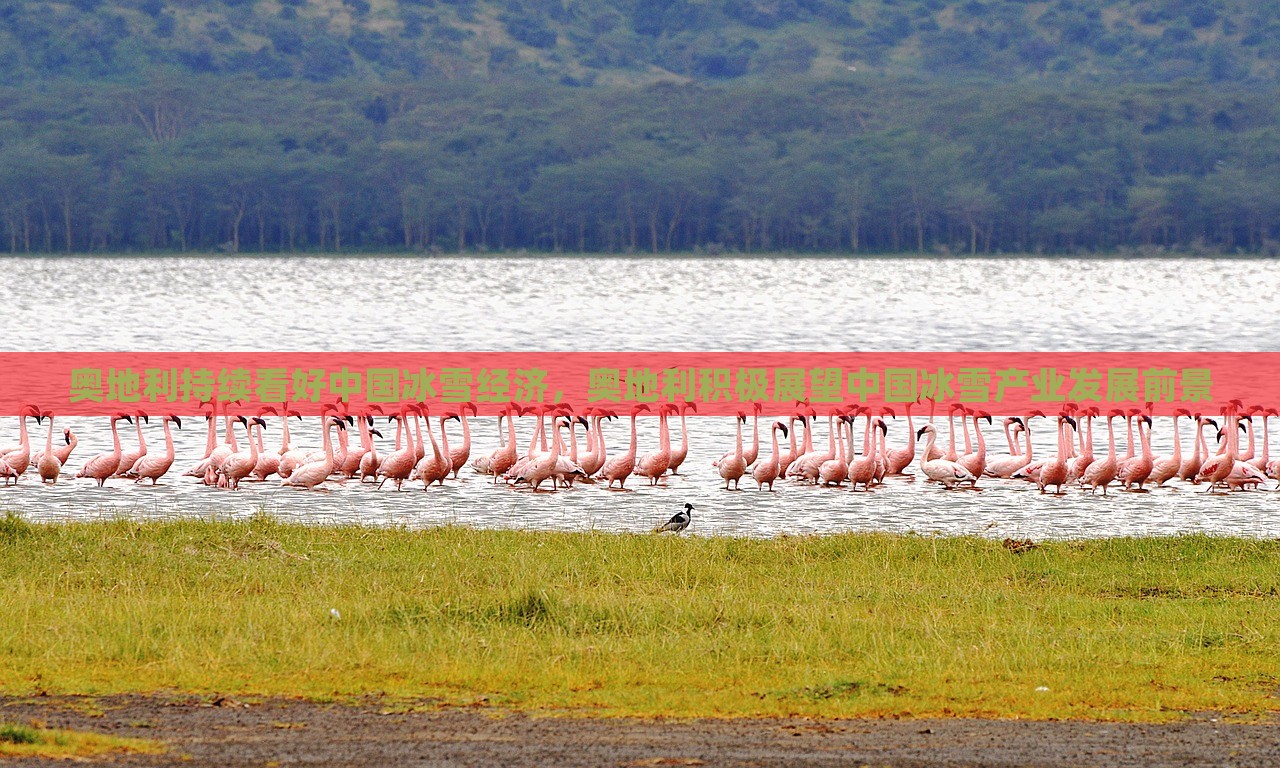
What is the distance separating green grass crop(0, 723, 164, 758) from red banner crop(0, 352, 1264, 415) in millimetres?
28077

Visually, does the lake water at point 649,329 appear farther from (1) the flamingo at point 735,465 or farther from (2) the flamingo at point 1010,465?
(1) the flamingo at point 735,465

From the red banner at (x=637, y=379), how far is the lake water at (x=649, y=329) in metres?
4.41

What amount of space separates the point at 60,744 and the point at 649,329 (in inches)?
3009

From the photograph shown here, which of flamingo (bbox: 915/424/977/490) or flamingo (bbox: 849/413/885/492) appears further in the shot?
flamingo (bbox: 915/424/977/490)

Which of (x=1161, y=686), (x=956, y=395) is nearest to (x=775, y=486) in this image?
(x=1161, y=686)

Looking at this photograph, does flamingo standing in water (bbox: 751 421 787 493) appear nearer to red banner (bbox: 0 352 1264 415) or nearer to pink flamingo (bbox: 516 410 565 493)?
pink flamingo (bbox: 516 410 565 493)

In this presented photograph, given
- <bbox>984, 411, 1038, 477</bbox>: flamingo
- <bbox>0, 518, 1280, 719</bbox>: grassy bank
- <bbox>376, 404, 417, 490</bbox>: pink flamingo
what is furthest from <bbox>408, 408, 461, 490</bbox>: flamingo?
<bbox>984, 411, 1038, 477</bbox>: flamingo

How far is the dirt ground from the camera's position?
9430 millimetres

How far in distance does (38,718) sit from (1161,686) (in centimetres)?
648

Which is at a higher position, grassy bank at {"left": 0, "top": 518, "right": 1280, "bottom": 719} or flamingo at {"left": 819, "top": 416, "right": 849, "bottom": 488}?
grassy bank at {"left": 0, "top": 518, "right": 1280, "bottom": 719}

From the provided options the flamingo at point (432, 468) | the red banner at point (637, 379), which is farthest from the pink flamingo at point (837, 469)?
the red banner at point (637, 379)

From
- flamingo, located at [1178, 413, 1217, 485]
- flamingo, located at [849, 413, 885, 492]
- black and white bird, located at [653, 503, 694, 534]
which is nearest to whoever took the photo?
black and white bird, located at [653, 503, 694, 534]

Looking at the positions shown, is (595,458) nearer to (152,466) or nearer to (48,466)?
(152,466)

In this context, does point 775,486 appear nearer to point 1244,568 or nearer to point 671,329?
point 1244,568
